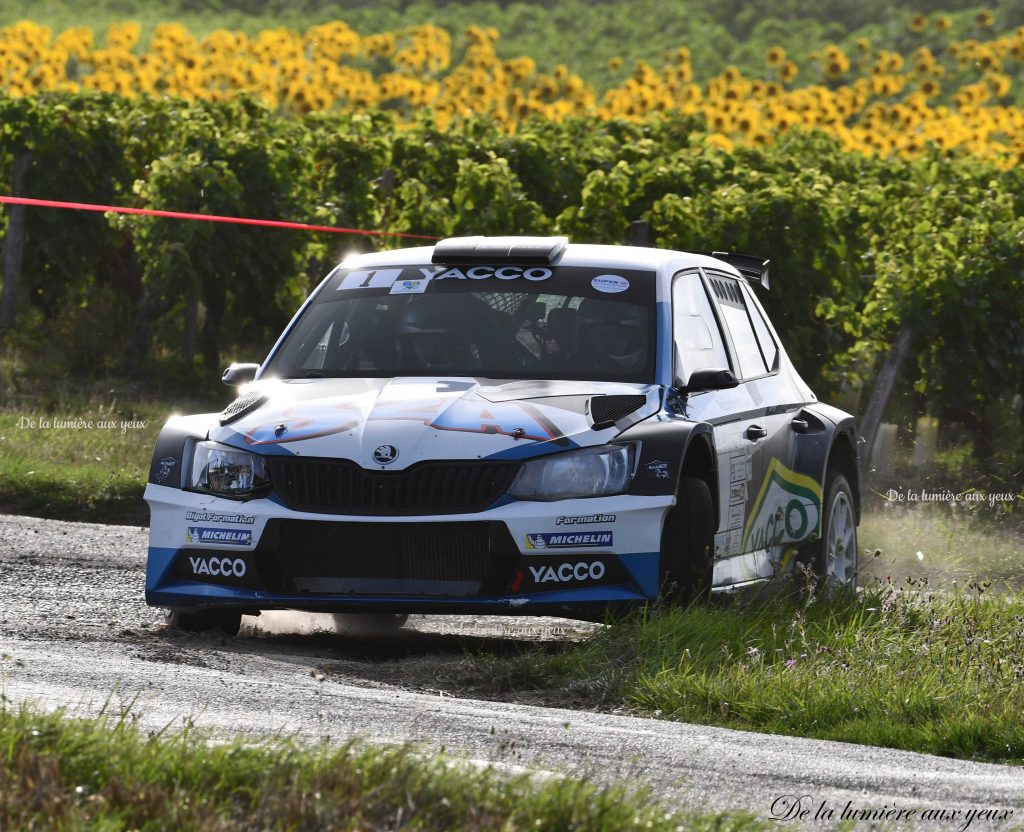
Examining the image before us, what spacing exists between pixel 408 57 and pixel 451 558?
1013 inches

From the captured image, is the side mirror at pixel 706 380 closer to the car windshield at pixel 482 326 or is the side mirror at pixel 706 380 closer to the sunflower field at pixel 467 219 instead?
the car windshield at pixel 482 326

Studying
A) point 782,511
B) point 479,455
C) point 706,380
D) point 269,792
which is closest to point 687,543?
point 706,380

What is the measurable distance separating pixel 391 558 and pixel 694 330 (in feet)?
6.75

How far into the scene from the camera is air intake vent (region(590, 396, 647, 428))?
760 cm

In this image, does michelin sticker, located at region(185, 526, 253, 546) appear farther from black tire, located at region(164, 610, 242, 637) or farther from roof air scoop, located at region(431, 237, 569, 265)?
roof air scoop, located at region(431, 237, 569, 265)

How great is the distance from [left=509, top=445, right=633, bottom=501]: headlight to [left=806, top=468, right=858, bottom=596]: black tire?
75.2 inches

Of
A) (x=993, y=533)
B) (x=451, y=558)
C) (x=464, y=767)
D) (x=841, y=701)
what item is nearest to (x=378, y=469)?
(x=451, y=558)

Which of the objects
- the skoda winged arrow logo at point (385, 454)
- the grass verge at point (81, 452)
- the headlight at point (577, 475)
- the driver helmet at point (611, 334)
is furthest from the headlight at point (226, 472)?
the grass verge at point (81, 452)

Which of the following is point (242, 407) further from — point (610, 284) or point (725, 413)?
point (725, 413)

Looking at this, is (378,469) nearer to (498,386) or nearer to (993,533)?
(498,386)

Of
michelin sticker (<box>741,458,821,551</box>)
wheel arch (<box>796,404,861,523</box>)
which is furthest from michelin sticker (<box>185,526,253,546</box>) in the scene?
wheel arch (<box>796,404,861,523</box>)

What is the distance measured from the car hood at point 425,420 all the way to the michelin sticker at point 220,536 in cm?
32

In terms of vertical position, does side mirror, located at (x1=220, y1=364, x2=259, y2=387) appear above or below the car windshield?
below
